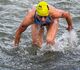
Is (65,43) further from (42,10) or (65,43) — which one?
(42,10)

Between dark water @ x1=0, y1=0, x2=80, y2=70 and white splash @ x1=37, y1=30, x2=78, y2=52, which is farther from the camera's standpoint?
white splash @ x1=37, y1=30, x2=78, y2=52

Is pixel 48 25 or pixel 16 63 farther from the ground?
pixel 48 25

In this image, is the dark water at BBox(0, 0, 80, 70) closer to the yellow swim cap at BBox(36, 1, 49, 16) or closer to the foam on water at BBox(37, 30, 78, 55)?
the foam on water at BBox(37, 30, 78, 55)

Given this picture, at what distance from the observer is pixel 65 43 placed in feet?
36.4

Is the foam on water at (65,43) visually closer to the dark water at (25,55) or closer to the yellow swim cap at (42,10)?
the dark water at (25,55)

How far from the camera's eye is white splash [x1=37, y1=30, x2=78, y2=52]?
10466 mm

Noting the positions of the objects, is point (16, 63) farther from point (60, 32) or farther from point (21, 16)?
point (21, 16)

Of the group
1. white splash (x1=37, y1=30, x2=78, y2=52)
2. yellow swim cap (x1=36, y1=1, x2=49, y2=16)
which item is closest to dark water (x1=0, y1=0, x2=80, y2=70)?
white splash (x1=37, y1=30, x2=78, y2=52)

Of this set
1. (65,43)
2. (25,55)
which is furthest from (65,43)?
(25,55)

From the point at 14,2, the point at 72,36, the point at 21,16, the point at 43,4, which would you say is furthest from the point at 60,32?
the point at 14,2

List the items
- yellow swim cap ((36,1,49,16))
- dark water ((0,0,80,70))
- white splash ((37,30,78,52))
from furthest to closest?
1. white splash ((37,30,78,52))
2. dark water ((0,0,80,70))
3. yellow swim cap ((36,1,49,16))

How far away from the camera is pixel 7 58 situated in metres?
9.97

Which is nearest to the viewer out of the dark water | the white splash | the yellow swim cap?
the yellow swim cap

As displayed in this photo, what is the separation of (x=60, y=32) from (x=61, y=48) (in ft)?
5.47
